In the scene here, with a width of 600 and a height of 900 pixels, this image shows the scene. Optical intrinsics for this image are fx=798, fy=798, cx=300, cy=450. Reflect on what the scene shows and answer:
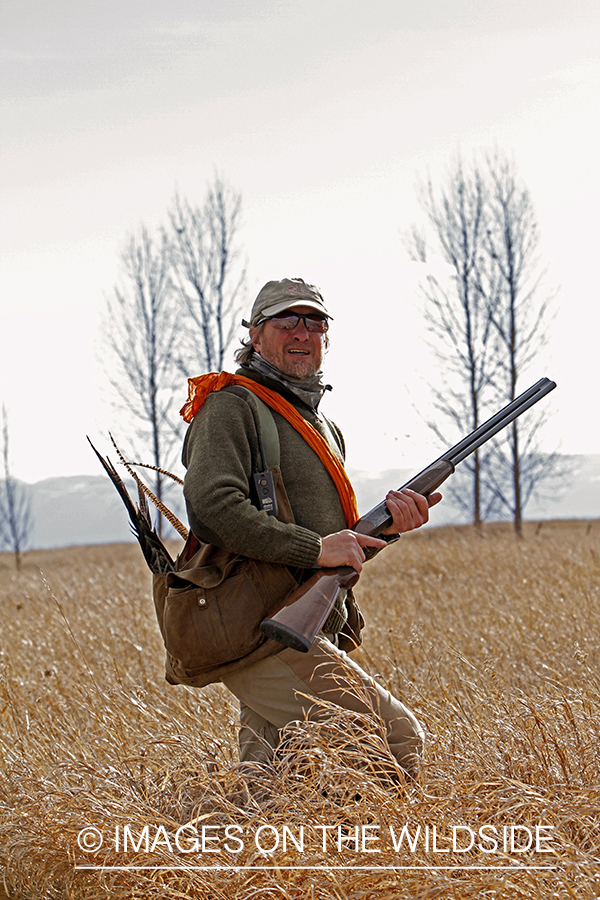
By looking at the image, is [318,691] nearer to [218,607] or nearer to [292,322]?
[218,607]

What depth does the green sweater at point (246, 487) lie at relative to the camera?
289 centimetres

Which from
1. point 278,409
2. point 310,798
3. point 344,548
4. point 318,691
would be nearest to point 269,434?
point 278,409

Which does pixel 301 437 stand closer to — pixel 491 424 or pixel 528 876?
pixel 491 424

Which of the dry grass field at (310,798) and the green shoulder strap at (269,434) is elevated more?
the green shoulder strap at (269,434)

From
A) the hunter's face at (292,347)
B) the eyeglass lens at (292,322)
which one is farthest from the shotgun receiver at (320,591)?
the eyeglass lens at (292,322)

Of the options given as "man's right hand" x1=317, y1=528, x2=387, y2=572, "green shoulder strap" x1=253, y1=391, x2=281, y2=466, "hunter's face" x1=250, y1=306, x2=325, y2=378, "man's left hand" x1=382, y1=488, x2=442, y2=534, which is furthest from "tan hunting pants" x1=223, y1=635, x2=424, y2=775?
"hunter's face" x1=250, y1=306, x2=325, y2=378

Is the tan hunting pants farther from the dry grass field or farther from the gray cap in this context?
the gray cap

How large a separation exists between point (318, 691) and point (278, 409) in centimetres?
111

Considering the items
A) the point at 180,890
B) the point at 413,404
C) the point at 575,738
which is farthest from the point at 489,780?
the point at 413,404

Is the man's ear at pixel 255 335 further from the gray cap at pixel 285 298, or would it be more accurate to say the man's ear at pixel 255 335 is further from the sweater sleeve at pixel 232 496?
the sweater sleeve at pixel 232 496

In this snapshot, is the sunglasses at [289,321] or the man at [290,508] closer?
the man at [290,508]

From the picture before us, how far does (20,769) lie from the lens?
3.93 m

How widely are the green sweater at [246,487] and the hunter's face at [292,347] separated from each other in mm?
94

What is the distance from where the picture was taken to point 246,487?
2977 mm
